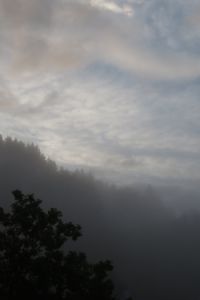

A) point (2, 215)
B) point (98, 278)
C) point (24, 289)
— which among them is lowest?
point (24, 289)

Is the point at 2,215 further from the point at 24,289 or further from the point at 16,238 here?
the point at 24,289

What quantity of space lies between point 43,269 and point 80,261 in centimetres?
271

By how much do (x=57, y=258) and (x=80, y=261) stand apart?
64.4 inches

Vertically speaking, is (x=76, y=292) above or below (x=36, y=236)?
below

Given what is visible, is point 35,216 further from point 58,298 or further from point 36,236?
point 58,298

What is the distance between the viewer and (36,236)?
104 ft

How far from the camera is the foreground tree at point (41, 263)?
3114 cm

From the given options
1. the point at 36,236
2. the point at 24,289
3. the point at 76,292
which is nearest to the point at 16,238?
the point at 36,236

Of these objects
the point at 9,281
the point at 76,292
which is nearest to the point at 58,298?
the point at 76,292

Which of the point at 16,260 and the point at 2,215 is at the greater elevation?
the point at 2,215

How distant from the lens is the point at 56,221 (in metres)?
32.4

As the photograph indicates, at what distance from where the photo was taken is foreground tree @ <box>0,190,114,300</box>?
3114 centimetres

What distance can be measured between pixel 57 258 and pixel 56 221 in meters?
2.35

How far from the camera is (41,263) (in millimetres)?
31219
